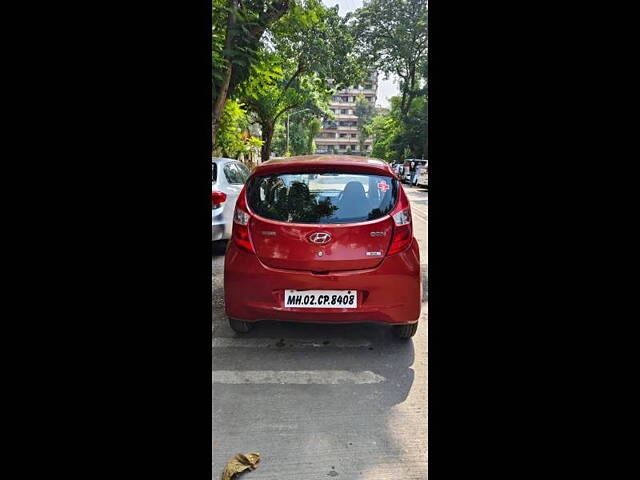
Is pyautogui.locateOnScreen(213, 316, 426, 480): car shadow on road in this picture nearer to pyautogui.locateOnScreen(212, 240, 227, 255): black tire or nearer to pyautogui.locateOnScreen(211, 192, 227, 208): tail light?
pyautogui.locateOnScreen(211, 192, 227, 208): tail light

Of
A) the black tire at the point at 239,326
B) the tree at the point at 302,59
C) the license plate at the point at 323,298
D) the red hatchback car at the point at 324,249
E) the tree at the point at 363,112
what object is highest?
the tree at the point at 363,112

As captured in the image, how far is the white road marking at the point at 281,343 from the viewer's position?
147 inches

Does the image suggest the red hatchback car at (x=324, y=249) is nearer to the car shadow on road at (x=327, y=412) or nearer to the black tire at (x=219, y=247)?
the car shadow on road at (x=327, y=412)

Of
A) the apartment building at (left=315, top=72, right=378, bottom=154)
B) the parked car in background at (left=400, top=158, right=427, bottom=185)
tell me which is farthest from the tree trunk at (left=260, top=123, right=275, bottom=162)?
the apartment building at (left=315, top=72, right=378, bottom=154)

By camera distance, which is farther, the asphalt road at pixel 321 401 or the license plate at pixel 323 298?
the license plate at pixel 323 298

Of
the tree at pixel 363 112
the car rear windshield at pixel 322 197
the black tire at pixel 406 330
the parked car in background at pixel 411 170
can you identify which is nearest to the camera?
the car rear windshield at pixel 322 197

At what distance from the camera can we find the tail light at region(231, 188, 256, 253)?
341 centimetres

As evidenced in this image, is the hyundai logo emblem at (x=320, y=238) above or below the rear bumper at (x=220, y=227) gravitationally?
above

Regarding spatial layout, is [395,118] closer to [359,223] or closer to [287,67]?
[287,67]

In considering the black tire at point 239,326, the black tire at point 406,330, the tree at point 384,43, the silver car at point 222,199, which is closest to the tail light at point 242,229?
the black tire at point 239,326

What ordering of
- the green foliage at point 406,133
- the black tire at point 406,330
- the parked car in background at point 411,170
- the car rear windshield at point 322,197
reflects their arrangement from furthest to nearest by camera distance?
the green foliage at point 406,133 → the parked car in background at point 411,170 → the black tire at point 406,330 → the car rear windshield at point 322,197

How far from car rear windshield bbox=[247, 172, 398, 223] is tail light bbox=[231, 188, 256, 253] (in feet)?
0.25

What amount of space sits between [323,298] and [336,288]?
0.39 feet

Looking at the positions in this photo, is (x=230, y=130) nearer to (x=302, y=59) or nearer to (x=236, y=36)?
(x=302, y=59)
